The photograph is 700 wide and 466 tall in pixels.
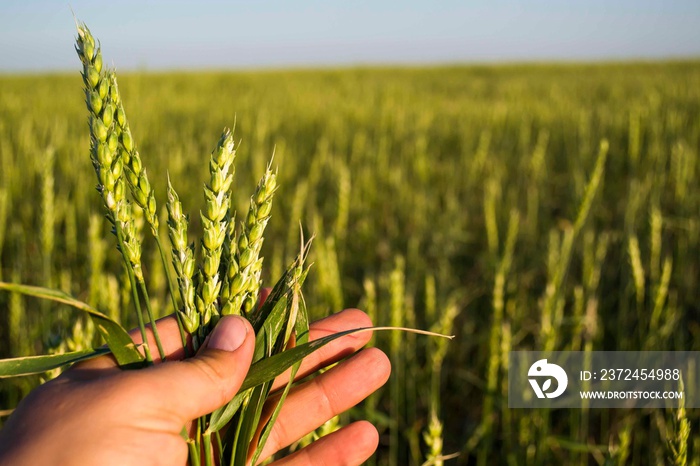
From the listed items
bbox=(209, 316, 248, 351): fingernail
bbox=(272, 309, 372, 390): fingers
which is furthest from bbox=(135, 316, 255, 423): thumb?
bbox=(272, 309, 372, 390): fingers

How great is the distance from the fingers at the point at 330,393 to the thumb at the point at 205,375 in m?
0.33

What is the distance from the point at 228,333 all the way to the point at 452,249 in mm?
1885

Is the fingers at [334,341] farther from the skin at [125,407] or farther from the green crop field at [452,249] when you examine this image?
the skin at [125,407]

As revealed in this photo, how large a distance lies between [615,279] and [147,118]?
3.76m

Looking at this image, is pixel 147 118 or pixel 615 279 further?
pixel 147 118

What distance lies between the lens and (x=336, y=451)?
1060mm

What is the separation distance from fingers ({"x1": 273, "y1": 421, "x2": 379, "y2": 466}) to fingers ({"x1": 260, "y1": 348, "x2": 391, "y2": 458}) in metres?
0.05

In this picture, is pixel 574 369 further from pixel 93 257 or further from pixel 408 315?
pixel 93 257

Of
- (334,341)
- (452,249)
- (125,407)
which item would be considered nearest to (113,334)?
(125,407)

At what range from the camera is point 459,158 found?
420 centimetres

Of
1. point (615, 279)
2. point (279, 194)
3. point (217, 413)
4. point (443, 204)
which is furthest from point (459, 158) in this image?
point (217, 413)

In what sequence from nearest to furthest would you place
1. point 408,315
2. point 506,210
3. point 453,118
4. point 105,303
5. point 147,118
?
1. point 105,303
2. point 408,315
3. point 506,210
4. point 147,118
5. point 453,118

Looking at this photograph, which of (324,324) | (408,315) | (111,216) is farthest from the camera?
(408,315)

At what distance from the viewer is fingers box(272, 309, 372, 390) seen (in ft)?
3.46
